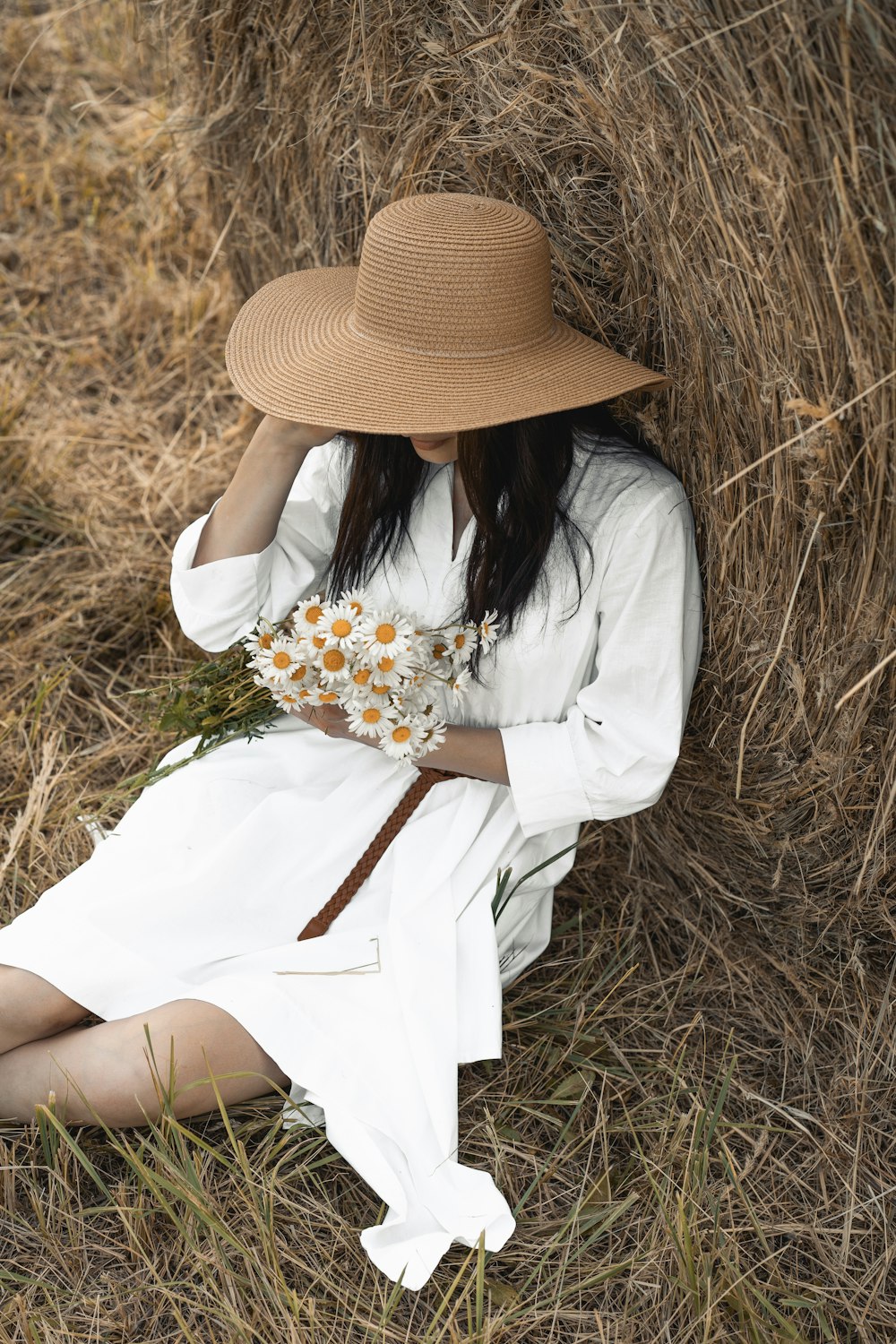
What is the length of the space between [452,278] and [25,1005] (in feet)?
3.56

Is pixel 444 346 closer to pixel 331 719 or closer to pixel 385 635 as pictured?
pixel 385 635

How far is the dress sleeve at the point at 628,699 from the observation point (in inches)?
61.6

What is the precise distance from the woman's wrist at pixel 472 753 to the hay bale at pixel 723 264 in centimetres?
32

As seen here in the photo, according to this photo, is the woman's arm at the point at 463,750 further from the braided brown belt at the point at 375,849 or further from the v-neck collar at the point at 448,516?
the v-neck collar at the point at 448,516

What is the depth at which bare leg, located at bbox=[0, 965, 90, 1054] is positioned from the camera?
5.34 ft

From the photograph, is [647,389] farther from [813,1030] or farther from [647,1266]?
[647,1266]

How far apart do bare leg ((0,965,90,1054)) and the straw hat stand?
821 millimetres

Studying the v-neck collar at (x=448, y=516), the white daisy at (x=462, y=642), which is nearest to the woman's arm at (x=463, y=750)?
the white daisy at (x=462, y=642)

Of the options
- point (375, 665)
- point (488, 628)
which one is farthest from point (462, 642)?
point (375, 665)

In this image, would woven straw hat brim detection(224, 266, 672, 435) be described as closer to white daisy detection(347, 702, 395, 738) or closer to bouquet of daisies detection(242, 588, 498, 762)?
bouquet of daisies detection(242, 588, 498, 762)

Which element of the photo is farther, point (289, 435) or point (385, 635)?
point (289, 435)

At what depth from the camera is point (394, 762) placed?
181cm

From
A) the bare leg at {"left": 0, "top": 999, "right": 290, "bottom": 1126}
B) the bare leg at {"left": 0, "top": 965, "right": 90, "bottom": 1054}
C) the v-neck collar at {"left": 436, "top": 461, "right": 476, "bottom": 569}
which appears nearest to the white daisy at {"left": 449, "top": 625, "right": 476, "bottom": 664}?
the v-neck collar at {"left": 436, "top": 461, "right": 476, "bottom": 569}

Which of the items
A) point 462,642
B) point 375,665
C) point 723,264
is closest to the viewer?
point 723,264
